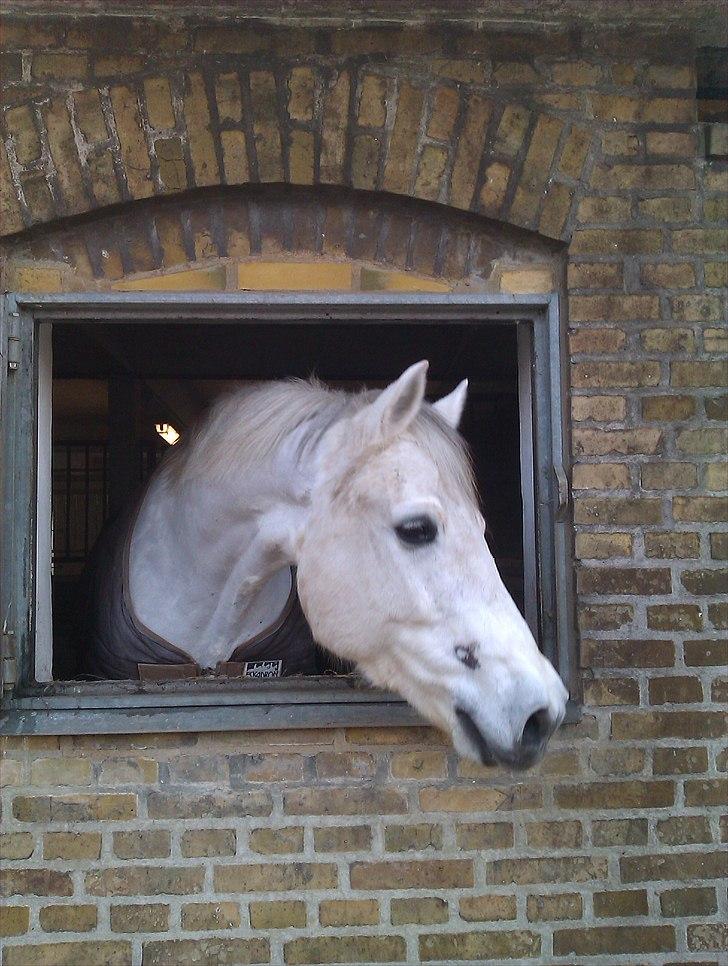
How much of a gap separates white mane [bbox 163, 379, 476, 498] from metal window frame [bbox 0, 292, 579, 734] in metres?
0.25

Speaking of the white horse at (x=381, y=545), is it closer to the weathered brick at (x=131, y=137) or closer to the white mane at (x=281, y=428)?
the white mane at (x=281, y=428)

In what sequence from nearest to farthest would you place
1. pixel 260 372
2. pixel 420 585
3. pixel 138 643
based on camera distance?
1. pixel 420 585
2. pixel 138 643
3. pixel 260 372

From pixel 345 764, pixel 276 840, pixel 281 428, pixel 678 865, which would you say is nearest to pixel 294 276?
pixel 281 428

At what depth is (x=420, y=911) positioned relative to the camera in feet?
8.30

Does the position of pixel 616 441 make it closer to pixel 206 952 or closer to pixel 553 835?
pixel 553 835

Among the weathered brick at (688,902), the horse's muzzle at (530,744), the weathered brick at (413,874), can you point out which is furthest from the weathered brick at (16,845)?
the weathered brick at (688,902)

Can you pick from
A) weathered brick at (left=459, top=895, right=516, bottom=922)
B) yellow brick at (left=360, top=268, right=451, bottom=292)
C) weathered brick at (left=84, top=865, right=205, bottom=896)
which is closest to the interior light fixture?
yellow brick at (left=360, top=268, right=451, bottom=292)

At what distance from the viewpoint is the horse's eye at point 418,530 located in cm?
212

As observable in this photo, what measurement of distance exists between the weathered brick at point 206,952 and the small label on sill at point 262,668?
0.80m

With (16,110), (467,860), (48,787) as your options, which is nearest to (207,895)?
(48,787)

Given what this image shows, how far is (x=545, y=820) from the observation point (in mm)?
2582

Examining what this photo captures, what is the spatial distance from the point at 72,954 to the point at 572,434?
6.98ft

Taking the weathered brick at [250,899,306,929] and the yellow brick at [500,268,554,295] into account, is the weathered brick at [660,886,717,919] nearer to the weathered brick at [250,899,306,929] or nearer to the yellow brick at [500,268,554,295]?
the weathered brick at [250,899,306,929]

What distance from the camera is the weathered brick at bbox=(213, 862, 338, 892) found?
2506mm
